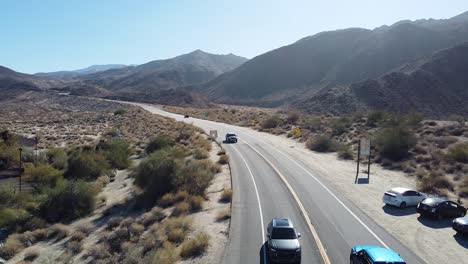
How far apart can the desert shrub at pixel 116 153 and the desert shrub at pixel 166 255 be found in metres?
25.1

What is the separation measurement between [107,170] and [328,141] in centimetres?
2799

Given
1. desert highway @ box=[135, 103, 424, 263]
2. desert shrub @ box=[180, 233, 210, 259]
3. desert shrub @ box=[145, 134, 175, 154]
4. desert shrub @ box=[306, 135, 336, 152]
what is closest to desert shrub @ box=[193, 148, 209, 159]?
desert highway @ box=[135, 103, 424, 263]

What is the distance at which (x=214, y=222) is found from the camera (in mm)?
24453

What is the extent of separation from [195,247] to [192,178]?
12.4 metres

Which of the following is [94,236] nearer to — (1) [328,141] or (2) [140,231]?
(2) [140,231]

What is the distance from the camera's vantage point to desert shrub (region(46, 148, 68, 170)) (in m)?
42.5

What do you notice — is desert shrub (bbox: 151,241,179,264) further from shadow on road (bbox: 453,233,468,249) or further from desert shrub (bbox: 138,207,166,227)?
shadow on road (bbox: 453,233,468,249)

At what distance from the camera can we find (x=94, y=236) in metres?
24.9

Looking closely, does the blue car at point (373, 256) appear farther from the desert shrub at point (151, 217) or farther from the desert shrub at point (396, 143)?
the desert shrub at point (396, 143)

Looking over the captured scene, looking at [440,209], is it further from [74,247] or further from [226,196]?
[74,247]

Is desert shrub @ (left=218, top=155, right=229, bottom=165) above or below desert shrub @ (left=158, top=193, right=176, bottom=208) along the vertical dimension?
above

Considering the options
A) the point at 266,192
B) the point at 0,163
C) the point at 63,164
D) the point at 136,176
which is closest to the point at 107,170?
the point at 63,164

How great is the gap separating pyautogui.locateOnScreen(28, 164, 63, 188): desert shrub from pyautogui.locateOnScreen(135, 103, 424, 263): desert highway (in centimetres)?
1584

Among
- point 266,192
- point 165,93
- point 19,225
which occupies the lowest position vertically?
point 19,225
